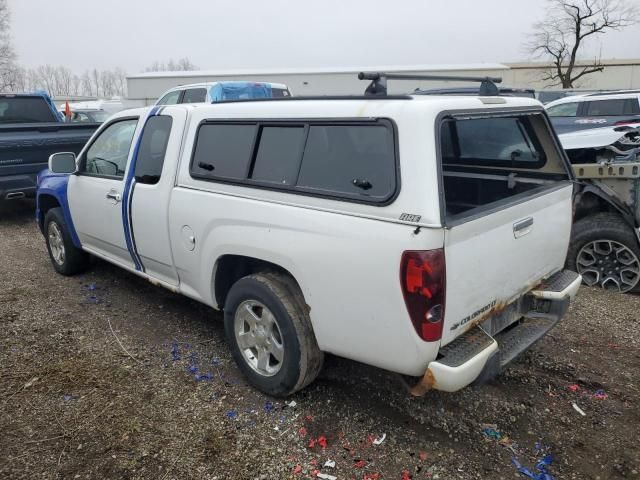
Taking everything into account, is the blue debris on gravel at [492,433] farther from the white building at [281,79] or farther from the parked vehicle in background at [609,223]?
the white building at [281,79]

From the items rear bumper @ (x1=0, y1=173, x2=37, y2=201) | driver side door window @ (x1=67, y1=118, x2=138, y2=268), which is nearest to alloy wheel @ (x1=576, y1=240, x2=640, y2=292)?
driver side door window @ (x1=67, y1=118, x2=138, y2=268)

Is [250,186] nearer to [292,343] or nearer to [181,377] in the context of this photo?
[292,343]

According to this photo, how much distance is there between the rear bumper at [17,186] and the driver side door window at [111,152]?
3767 millimetres

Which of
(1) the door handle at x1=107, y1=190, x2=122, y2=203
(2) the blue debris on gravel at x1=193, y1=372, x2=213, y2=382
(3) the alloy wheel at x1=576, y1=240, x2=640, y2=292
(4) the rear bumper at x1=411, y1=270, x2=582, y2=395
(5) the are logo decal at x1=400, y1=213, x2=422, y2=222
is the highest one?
(5) the are logo decal at x1=400, y1=213, x2=422, y2=222

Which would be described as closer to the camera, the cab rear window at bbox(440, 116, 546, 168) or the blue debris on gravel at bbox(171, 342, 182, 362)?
the cab rear window at bbox(440, 116, 546, 168)

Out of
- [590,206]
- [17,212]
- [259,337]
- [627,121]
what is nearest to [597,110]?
[627,121]

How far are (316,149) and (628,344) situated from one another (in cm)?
293

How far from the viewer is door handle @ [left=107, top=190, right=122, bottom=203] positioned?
423cm

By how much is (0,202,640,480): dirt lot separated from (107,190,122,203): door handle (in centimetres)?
107

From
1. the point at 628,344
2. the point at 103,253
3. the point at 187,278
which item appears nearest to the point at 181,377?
the point at 187,278

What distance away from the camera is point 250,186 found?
3.16 m

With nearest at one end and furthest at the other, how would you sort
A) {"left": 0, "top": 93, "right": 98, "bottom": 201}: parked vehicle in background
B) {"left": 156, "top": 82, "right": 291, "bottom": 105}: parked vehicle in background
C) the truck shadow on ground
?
1. {"left": 0, "top": 93, "right": 98, "bottom": 201}: parked vehicle in background
2. the truck shadow on ground
3. {"left": 156, "top": 82, "right": 291, "bottom": 105}: parked vehicle in background

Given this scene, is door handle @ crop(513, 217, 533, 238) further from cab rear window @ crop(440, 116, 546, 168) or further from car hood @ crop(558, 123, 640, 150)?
car hood @ crop(558, 123, 640, 150)

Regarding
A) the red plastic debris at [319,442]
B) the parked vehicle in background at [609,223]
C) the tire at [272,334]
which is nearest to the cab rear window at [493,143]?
the parked vehicle in background at [609,223]
